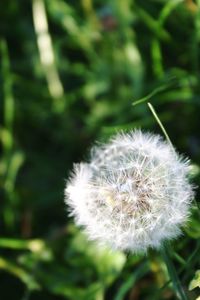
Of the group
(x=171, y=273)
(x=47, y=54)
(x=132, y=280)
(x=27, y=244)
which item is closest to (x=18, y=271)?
(x=27, y=244)

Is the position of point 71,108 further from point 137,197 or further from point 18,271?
point 137,197

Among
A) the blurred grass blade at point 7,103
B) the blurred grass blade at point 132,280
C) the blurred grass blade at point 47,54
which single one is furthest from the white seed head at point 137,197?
the blurred grass blade at point 47,54

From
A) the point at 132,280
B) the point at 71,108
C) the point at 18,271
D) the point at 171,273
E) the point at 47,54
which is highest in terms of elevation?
the point at 47,54

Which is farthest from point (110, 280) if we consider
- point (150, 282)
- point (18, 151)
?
point (18, 151)

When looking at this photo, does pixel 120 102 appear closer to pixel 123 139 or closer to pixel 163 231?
pixel 123 139

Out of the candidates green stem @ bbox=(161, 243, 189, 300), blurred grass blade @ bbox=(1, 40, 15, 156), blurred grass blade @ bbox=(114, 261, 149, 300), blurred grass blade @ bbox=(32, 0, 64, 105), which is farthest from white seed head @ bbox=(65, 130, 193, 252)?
blurred grass blade @ bbox=(32, 0, 64, 105)

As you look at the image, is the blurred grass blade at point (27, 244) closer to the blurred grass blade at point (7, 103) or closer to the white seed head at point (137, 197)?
the blurred grass blade at point (7, 103)
